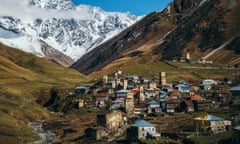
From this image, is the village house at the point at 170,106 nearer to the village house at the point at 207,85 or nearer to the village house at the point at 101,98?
the village house at the point at 101,98

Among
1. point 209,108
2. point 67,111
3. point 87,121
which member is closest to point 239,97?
point 209,108

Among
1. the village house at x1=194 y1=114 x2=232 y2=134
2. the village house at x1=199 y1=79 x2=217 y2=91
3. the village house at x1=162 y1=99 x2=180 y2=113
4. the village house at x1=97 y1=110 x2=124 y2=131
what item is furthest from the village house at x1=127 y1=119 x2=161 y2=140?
the village house at x1=199 y1=79 x2=217 y2=91

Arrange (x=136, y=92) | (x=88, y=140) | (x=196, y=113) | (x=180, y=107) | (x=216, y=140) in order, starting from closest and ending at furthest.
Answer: (x=216, y=140)
(x=88, y=140)
(x=196, y=113)
(x=180, y=107)
(x=136, y=92)

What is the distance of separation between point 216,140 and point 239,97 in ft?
141

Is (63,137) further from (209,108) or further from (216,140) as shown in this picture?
(216,140)

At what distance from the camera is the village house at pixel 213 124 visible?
372 ft

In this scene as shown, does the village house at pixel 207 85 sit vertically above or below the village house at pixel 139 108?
above

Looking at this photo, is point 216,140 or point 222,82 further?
point 222,82

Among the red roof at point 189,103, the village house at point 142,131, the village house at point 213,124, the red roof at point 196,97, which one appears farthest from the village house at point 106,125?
the village house at point 213,124

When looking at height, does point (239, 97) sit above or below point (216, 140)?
above

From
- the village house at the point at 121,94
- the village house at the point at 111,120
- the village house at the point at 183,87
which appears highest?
the village house at the point at 183,87

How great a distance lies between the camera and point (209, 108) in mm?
140000

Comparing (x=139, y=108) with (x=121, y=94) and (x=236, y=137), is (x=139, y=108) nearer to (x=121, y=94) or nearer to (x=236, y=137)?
(x=121, y=94)

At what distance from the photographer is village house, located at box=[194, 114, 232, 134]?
113 m
